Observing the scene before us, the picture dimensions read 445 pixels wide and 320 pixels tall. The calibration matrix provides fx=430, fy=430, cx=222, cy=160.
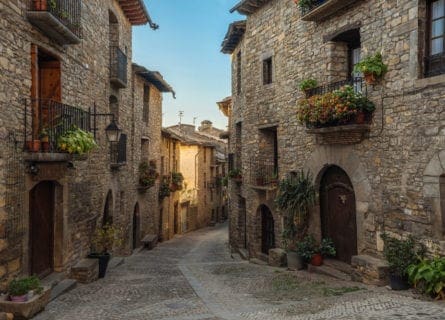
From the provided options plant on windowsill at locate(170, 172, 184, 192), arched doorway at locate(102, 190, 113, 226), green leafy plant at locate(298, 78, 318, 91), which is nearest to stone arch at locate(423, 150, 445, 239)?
green leafy plant at locate(298, 78, 318, 91)

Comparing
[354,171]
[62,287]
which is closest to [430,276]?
[354,171]

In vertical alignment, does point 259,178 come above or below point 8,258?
above

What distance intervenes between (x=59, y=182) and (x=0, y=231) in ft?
8.19

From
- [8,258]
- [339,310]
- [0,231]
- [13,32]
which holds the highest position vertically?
[13,32]

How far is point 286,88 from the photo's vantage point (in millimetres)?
12281

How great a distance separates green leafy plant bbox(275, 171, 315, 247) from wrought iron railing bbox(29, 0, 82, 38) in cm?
633

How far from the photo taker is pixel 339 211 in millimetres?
10336

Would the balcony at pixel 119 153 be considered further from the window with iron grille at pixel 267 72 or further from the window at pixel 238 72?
the window with iron grille at pixel 267 72

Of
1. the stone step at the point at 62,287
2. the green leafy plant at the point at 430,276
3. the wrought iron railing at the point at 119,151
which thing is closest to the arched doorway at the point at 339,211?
the green leafy plant at the point at 430,276

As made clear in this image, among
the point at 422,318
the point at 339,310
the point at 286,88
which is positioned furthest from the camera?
the point at 286,88

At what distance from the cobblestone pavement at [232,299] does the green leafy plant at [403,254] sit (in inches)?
16.2

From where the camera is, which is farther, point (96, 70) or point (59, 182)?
point (96, 70)

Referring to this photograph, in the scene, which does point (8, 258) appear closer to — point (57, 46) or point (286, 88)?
point (57, 46)

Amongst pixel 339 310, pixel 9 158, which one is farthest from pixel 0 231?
pixel 339 310
